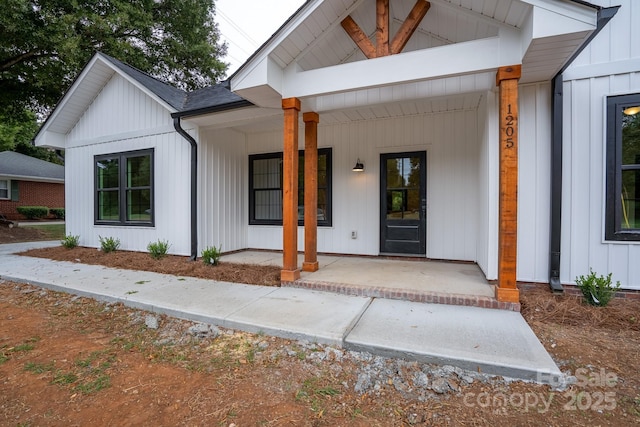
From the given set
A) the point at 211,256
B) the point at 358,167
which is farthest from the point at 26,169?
the point at 358,167

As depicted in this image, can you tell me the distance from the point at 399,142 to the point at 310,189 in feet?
7.46

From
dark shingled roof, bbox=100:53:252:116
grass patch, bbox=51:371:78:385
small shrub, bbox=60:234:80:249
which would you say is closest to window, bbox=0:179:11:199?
small shrub, bbox=60:234:80:249

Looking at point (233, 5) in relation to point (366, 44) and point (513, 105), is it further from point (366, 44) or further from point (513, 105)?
point (513, 105)

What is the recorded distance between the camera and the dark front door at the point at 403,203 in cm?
551

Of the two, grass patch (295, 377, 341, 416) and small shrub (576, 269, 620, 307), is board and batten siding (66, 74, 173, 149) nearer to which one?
grass patch (295, 377, 341, 416)

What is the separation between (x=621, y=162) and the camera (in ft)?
11.1

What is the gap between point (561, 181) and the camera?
Result: 3529 millimetres

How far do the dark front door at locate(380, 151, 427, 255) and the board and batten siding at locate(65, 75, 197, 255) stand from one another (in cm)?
388

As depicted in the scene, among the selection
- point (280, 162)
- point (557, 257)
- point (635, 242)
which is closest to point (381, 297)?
point (557, 257)

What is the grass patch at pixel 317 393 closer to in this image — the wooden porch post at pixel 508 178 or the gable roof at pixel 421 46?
the wooden porch post at pixel 508 178

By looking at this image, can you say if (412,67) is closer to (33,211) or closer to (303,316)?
(303,316)

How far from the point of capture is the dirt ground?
1.81 metres

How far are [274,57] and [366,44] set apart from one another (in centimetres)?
119

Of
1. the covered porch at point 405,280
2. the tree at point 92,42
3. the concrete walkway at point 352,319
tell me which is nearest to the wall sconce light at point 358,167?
the covered porch at point 405,280
